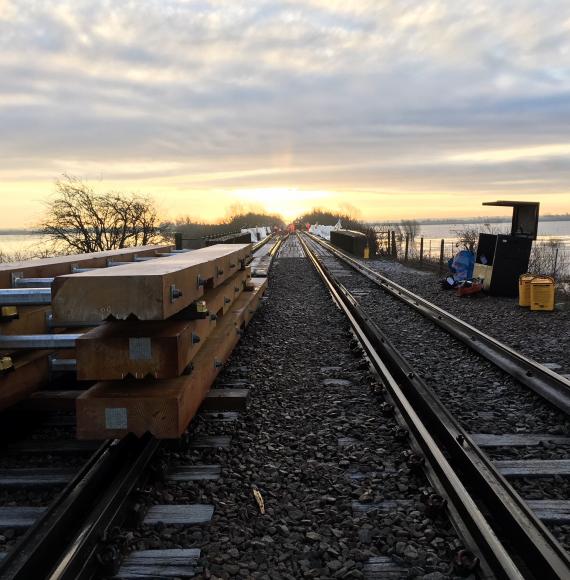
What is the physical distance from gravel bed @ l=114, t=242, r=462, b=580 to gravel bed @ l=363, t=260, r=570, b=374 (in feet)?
9.52

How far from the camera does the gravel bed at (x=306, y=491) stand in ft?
9.51

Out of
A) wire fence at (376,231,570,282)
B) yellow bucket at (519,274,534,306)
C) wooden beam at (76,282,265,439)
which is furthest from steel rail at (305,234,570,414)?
Result: wire fence at (376,231,570,282)

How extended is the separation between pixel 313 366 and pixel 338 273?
12730mm

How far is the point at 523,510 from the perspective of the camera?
10.3 feet

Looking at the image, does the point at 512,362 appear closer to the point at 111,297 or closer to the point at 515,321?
the point at 515,321

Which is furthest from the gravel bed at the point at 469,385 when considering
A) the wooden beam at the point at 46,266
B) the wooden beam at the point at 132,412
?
the wooden beam at the point at 46,266

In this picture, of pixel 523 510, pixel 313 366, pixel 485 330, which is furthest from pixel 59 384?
pixel 485 330

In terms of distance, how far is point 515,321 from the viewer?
9812 millimetres

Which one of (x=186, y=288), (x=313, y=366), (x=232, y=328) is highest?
(x=186, y=288)

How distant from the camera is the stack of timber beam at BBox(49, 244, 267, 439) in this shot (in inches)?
130

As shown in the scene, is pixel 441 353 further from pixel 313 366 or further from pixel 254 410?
pixel 254 410

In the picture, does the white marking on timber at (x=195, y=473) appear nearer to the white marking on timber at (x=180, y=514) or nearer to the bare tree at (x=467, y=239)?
the white marking on timber at (x=180, y=514)

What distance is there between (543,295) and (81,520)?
391 inches

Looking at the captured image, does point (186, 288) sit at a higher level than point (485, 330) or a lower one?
higher
